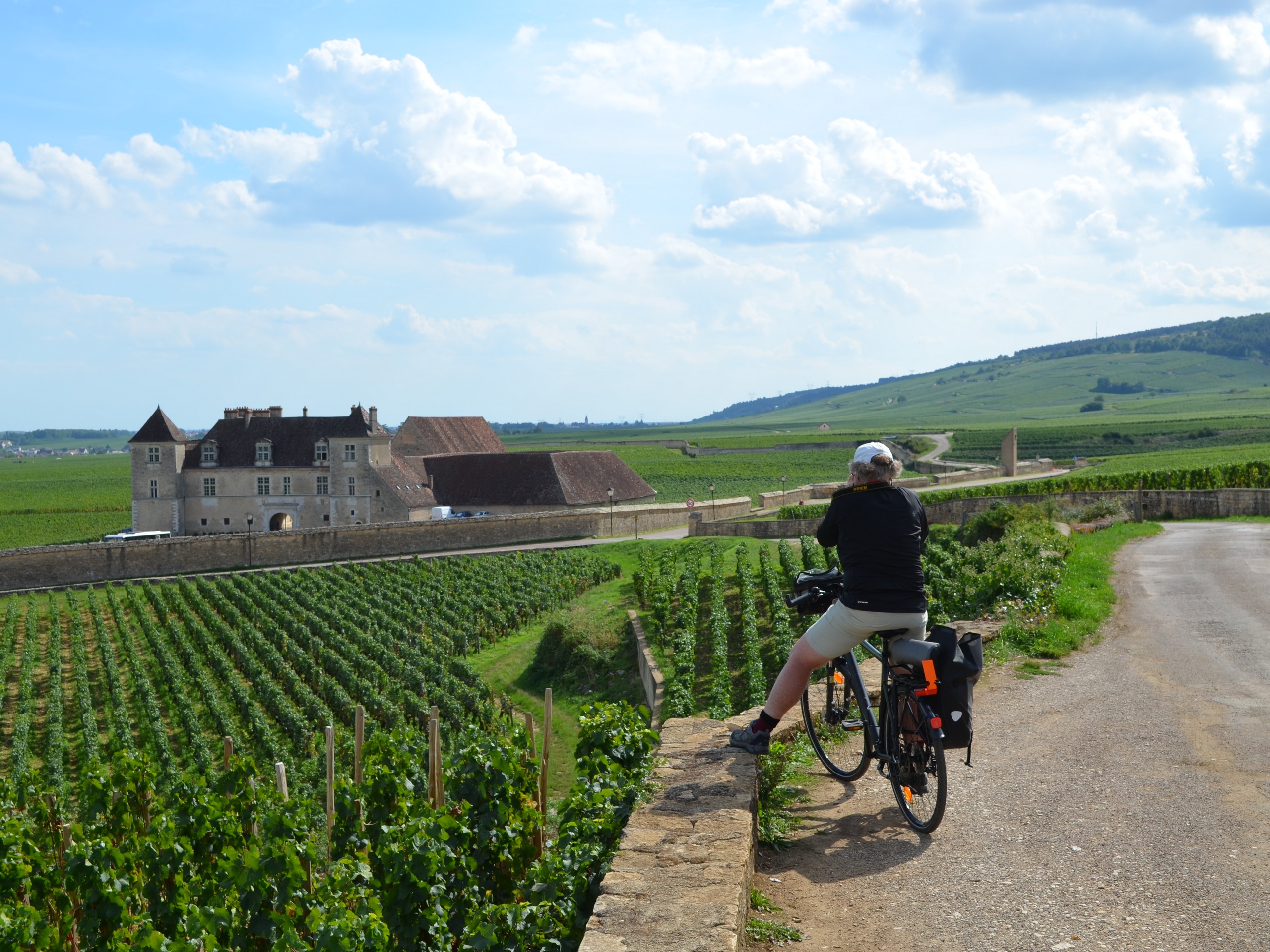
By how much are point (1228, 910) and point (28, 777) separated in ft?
39.2

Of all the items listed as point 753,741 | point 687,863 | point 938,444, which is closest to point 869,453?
point 753,741

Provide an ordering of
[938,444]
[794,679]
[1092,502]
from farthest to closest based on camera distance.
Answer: [938,444] → [1092,502] → [794,679]

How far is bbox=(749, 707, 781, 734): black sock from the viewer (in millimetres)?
5961

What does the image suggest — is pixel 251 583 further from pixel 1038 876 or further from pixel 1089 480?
pixel 1038 876

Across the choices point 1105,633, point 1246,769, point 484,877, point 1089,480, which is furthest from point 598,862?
point 1089,480

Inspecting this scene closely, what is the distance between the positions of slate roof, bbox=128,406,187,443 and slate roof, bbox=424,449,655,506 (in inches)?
508

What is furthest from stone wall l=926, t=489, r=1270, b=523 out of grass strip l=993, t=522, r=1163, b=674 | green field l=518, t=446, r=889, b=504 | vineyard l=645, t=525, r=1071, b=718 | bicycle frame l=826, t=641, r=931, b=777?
green field l=518, t=446, r=889, b=504

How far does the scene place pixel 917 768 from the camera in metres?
5.70

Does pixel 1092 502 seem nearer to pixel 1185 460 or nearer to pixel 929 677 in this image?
pixel 1185 460

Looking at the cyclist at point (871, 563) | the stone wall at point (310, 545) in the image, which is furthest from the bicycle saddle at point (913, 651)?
the stone wall at point (310, 545)

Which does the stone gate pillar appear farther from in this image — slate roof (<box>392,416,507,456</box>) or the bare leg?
the bare leg

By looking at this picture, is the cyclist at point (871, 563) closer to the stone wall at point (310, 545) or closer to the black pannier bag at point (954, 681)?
the black pannier bag at point (954, 681)

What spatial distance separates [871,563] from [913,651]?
0.52 meters

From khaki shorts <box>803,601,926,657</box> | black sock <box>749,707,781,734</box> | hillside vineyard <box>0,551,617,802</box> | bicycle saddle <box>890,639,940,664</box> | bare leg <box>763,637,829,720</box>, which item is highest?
khaki shorts <box>803,601,926,657</box>
